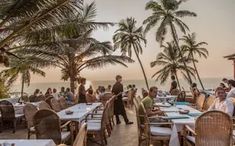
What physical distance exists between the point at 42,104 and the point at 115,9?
21071 millimetres

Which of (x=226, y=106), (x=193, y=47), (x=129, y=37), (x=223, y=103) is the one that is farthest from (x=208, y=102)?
(x=193, y=47)

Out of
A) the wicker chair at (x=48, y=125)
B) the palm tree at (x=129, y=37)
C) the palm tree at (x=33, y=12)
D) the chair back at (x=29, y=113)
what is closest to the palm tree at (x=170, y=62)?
the palm tree at (x=129, y=37)

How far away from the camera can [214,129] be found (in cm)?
566

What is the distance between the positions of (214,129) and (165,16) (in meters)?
23.5

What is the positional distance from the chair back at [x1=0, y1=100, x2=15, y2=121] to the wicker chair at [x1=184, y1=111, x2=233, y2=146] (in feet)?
24.6

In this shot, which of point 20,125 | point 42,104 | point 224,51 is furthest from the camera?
point 224,51

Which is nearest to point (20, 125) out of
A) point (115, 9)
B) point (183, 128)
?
point (183, 128)

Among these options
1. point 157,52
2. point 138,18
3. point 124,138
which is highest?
point 138,18

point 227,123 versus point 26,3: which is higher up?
point 26,3

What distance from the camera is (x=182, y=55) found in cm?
3198

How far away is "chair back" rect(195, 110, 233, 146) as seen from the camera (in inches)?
221

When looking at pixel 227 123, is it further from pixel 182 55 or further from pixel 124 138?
pixel 182 55

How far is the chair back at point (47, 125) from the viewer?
272 inches

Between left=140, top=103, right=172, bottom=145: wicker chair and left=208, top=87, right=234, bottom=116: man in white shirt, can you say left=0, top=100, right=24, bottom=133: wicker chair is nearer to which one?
left=140, top=103, right=172, bottom=145: wicker chair
